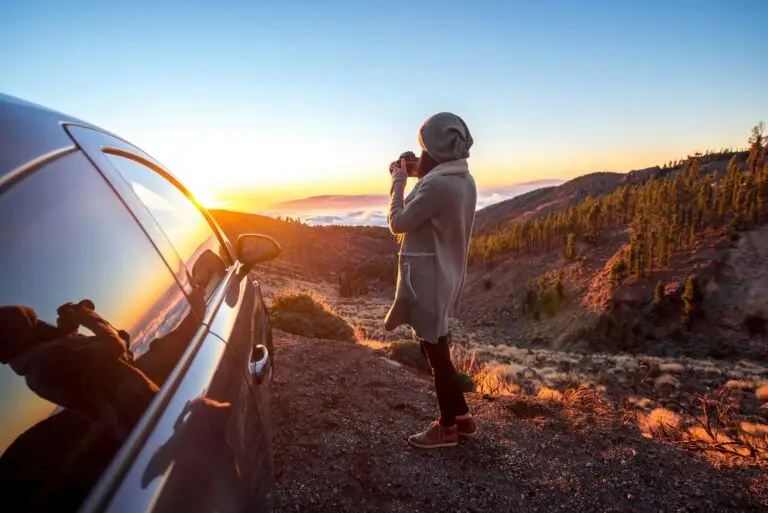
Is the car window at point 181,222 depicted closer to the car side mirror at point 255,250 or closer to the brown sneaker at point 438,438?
the car side mirror at point 255,250

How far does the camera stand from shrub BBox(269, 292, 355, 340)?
836 centimetres

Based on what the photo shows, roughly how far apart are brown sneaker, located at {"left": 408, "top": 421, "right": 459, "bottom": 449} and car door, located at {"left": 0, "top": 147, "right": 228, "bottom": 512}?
7.18 feet

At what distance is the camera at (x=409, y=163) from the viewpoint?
3.06 metres

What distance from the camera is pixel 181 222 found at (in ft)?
7.18

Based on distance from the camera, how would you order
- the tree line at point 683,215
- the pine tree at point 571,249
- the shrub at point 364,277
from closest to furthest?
1. the tree line at point 683,215
2. the pine tree at point 571,249
3. the shrub at point 364,277

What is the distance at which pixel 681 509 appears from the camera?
9.24ft

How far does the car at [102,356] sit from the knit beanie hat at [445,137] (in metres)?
1.63

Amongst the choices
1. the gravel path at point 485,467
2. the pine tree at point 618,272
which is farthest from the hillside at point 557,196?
the gravel path at point 485,467

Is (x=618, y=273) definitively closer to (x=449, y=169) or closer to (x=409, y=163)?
(x=409, y=163)

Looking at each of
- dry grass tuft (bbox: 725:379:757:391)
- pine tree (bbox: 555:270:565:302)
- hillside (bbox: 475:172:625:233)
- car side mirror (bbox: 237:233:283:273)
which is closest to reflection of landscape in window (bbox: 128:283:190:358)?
car side mirror (bbox: 237:233:283:273)

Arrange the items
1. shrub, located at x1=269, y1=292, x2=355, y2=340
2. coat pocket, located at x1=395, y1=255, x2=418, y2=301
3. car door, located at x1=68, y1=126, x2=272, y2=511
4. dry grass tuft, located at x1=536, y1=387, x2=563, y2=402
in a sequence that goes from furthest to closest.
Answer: shrub, located at x1=269, y1=292, x2=355, y2=340 → dry grass tuft, located at x1=536, y1=387, x2=563, y2=402 → coat pocket, located at x1=395, y1=255, x2=418, y2=301 → car door, located at x1=68, y1=126, x2=272, y2=511

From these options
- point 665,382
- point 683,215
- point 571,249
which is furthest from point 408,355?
point 571,249

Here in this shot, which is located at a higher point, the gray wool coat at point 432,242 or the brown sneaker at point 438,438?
the gray wool coat at point 432,242

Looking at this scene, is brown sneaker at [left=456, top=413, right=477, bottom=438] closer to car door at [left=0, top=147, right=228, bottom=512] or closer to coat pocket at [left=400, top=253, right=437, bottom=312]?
coat pocket at [left=400, top=253, right=437, bottom=312]
